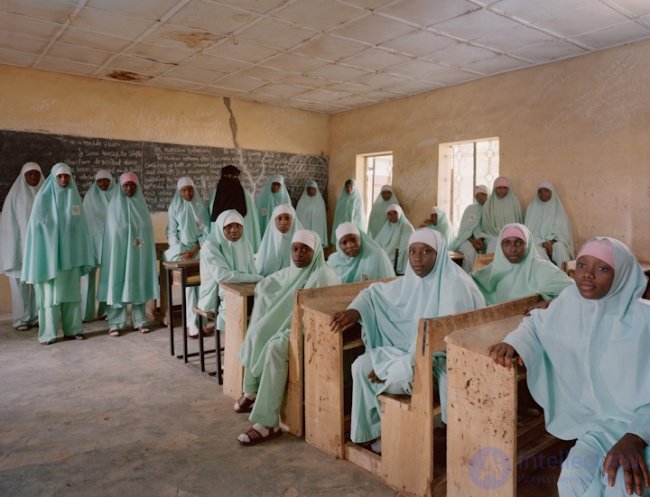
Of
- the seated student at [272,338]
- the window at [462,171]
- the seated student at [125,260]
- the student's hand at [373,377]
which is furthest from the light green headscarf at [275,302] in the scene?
the window at [462,171]

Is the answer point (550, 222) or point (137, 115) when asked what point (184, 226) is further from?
point (550, 222)

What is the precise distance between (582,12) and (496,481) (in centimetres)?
400

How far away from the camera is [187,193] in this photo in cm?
589

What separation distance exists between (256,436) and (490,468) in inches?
55.3

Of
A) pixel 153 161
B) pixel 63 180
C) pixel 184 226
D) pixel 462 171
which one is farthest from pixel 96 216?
pixel 462 171

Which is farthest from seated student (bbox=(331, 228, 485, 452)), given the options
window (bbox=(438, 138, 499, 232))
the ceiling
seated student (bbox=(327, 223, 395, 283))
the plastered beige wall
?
the plastered beige wall

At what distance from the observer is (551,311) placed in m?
2.04

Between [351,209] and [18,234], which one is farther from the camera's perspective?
[351,209]

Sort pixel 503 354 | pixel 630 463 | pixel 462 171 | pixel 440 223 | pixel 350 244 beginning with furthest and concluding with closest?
pixel 462 171, pixel 440 223, pixel 350 244, pixel 503 354, pixel 630 463

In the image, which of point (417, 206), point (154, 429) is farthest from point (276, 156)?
point (154, 429)

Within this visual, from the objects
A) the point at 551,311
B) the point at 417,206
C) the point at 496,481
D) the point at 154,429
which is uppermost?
the point at 417,206

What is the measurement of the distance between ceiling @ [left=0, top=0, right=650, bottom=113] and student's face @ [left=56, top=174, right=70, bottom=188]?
135 centimetres

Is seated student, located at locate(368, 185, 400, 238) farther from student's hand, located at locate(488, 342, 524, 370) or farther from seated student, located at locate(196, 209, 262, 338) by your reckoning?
student's hand, located at locate(488, 342, 524, 370)

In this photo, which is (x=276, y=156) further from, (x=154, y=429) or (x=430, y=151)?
(x=154, y=429)
